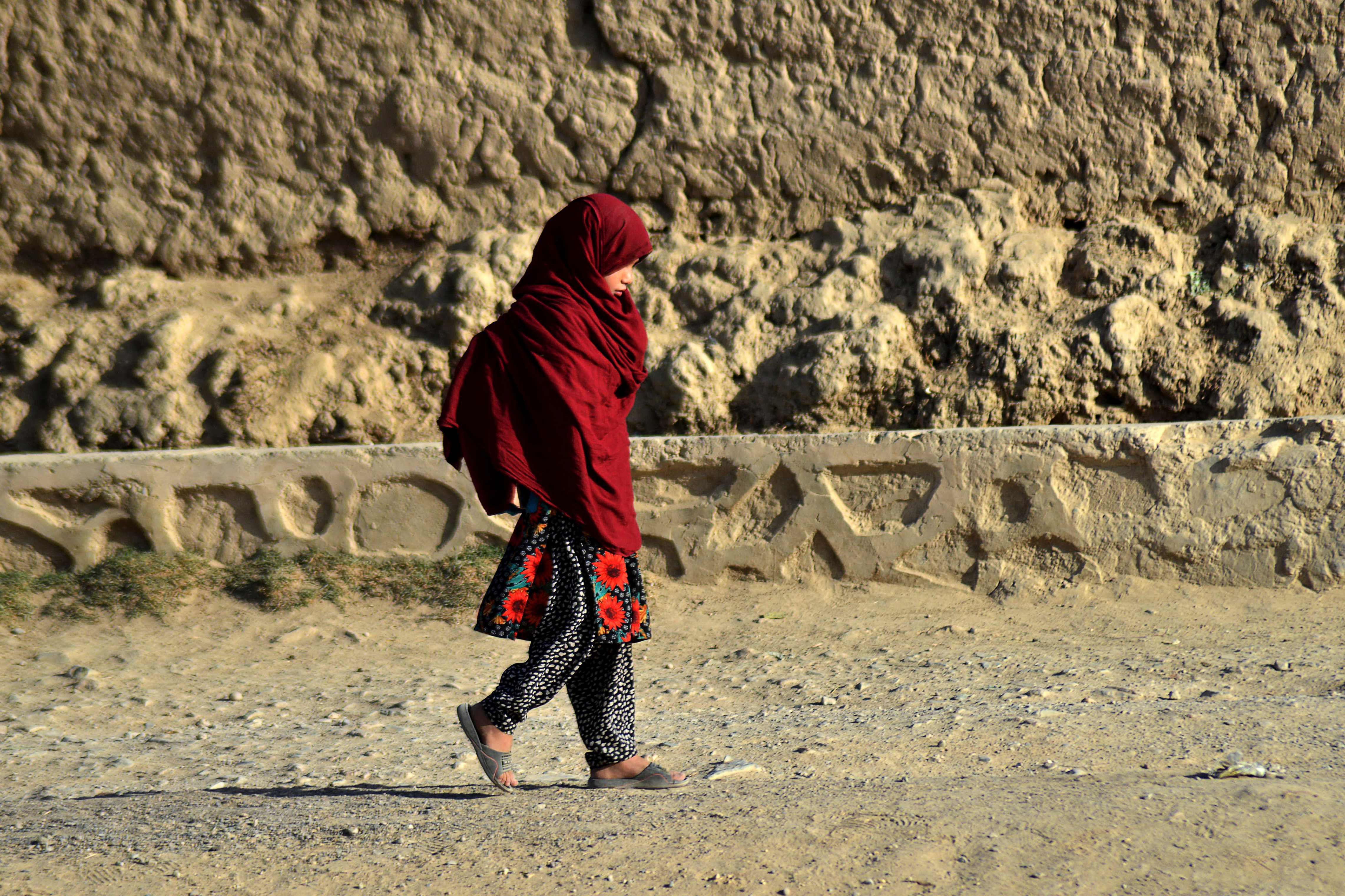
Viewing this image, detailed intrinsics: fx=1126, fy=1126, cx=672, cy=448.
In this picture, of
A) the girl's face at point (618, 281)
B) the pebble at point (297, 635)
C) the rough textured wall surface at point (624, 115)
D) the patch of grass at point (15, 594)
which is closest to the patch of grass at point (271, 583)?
the pebble at point (297, 635)

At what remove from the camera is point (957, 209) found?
5238mm

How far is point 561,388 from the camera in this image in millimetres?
2455

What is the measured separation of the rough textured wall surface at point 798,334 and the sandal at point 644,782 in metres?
2.66

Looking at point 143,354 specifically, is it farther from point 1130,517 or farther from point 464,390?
point 1130,517

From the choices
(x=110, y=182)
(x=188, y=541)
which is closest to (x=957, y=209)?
(x=188, y=541)

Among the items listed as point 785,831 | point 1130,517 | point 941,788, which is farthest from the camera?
point 1130,517

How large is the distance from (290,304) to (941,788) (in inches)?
167

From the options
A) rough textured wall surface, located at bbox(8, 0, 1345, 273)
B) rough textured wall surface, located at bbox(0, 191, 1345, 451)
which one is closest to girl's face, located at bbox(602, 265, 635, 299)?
rough textured wall surface, located at bbox(0, 191, 1345, 451)

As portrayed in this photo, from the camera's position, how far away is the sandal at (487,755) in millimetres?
2502

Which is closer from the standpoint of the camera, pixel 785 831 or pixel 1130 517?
pixel 785 831

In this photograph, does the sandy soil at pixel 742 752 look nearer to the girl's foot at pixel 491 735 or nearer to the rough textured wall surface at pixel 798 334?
the girl's foot at pixel 491 735

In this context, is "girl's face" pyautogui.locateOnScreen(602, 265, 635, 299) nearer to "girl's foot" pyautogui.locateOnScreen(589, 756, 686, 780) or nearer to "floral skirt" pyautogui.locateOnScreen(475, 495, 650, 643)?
"floral skirt" pyautogui.locateOnScreen(475, 495, 650, 643)

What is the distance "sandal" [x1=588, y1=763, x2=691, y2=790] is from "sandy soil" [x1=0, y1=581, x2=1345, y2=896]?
83 millimetres

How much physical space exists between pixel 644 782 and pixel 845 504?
2073mm
